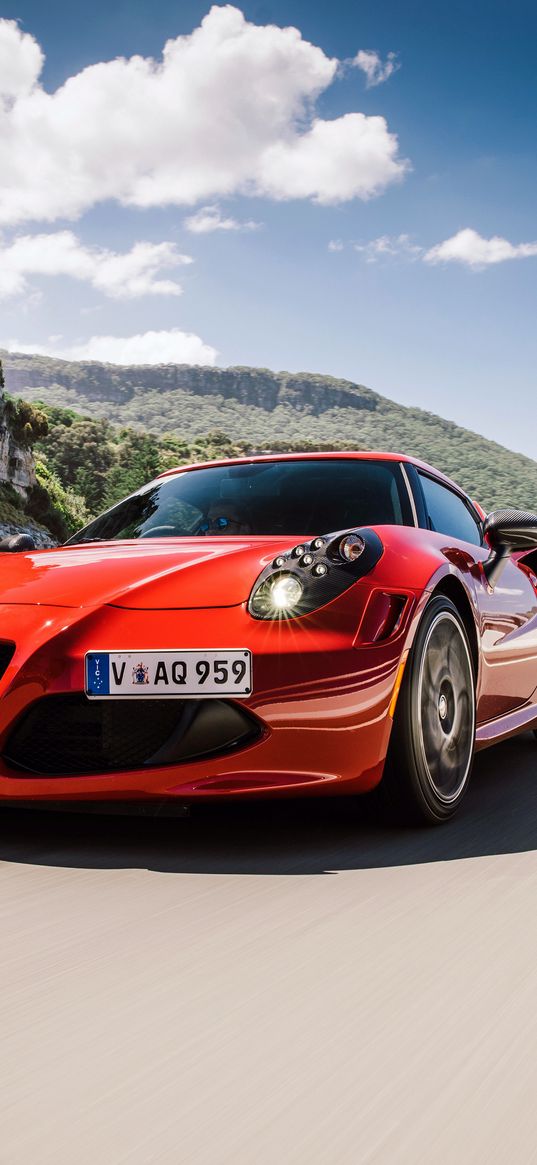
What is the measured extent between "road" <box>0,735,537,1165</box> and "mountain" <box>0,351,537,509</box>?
12877cm

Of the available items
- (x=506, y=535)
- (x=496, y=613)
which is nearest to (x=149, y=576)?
(x=496, y=613)

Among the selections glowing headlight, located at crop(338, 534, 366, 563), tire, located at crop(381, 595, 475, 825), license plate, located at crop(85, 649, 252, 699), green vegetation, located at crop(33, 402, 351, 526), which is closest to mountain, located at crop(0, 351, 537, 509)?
green vegetation, located at crop(33, 402, 351, 526)

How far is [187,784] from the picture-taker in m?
3.05

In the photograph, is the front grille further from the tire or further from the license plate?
the tire

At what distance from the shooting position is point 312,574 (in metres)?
3.29

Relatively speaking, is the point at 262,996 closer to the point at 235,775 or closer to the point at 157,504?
the point at 235,775

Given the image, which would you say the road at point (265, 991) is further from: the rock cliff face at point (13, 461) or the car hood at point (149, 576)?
the rock cliff face at point (13, 461)

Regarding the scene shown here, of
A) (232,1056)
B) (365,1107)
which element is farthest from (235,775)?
(365,1107)

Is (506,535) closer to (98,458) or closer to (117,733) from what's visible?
(117,733)

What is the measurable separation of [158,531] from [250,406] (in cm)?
15009

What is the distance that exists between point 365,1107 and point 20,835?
1.89 meters

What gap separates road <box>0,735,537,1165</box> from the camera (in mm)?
1618

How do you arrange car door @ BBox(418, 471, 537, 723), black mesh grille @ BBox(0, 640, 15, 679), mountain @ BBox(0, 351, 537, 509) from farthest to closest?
mountain @ BBox(0, 351, 537, 509)
car door @ BBox(418, 471, 537, 723)
black mesh grille @ BBox(0, 640, 15, 679)

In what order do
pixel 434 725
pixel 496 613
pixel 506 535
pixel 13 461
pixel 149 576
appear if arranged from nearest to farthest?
pixel 149 576 < pixel 434 725 < pixel 496 613 < pixel 506 535 < pixel 13 461
